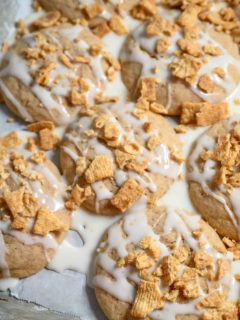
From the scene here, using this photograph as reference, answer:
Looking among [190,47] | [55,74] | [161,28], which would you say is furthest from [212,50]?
[55,74]

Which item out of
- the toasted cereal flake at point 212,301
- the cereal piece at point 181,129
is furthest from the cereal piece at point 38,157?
the toasted cereal flake at point 212,301

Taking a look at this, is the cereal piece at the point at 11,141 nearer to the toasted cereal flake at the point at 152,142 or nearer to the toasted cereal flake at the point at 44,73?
the toasted cereal flake at the point at 44,73

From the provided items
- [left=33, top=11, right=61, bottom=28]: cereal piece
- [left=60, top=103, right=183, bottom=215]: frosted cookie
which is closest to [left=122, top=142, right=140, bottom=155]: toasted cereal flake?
[left=60, top=103, right=183, bottom=215]: frosted cookie

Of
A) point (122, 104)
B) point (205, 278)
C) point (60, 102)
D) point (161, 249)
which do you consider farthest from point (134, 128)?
point (205, 278)

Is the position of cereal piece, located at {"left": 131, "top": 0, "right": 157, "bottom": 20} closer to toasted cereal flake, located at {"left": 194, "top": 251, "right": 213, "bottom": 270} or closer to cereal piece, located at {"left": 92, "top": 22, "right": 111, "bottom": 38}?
cereal piece, located at {"left": 92, "top": 22, "right": 111, "bottom": 38}

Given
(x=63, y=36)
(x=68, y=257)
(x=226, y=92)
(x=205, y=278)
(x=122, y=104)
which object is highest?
(x=63, y=36)

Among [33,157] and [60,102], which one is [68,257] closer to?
[33,157]

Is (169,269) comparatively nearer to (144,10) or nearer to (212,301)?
(212,301)
